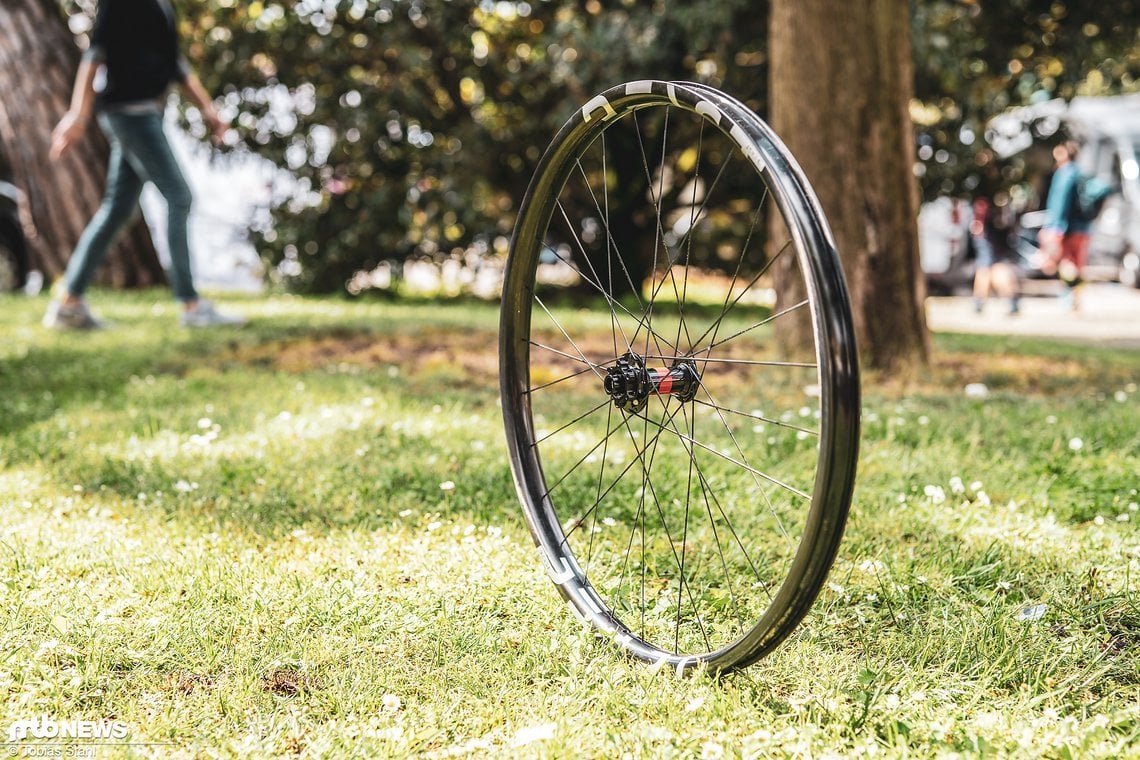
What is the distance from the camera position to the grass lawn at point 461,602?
1.91 metres

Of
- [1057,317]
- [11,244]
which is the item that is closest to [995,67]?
[1057,317]

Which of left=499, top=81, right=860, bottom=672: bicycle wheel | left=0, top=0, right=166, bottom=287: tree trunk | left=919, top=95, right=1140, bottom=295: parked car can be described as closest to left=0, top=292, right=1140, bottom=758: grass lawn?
left=499, top=81, right=860, bottom=672: bicycle wheel

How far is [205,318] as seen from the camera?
6957 mm

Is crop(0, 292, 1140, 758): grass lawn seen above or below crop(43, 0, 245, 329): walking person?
below

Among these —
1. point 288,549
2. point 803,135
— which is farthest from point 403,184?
point 288,549

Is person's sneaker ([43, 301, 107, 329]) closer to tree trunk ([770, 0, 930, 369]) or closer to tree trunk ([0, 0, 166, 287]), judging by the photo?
tree trunk ([0, 0, 166, 287])

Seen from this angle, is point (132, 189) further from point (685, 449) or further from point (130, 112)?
point (685, 449)

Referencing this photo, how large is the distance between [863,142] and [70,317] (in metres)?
4.77

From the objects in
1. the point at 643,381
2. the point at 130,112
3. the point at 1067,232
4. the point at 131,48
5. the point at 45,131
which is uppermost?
the point at 131,48

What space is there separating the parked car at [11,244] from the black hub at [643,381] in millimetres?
9772

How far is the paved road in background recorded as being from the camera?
33.9 ft

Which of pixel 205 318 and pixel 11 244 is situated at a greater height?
pixel 11 244

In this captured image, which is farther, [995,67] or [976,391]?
[995,67]

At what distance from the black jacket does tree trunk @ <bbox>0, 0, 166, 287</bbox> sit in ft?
12.1
